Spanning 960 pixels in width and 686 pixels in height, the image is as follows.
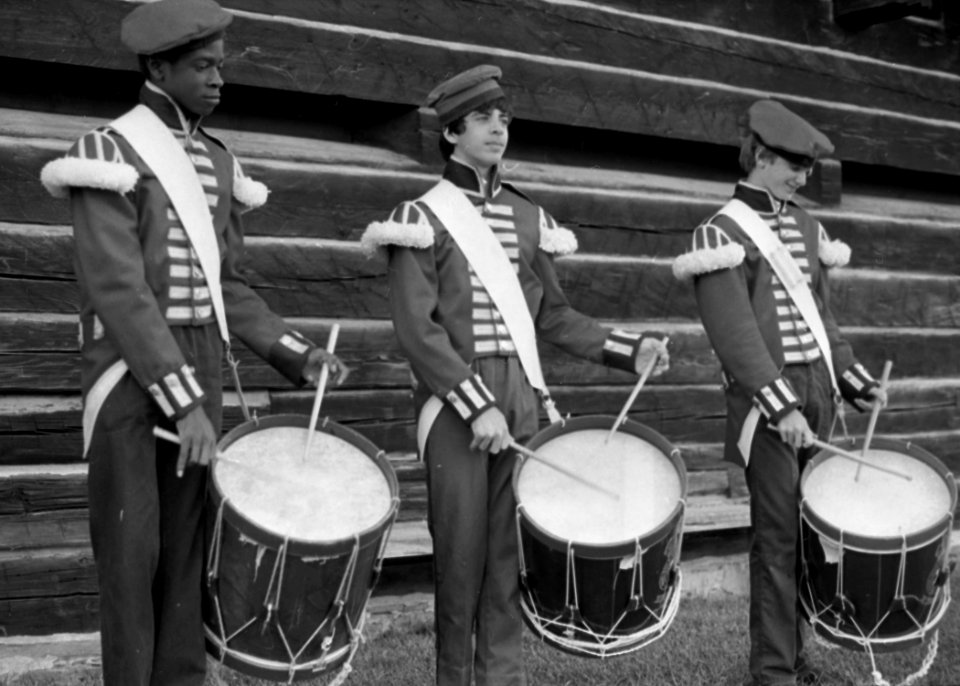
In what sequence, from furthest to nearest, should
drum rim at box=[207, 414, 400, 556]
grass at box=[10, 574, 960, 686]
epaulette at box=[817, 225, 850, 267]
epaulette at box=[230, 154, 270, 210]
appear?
epaulette at box=[817, 225, 850, 267] → grass at box=[10, 574, 960, 686] → epaulette at box=[230, 154, 270, 210] → drum rim at box=[207, 414, 400, 556]

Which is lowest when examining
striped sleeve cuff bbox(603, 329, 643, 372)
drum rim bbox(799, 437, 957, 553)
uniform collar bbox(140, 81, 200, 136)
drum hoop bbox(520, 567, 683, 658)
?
drum hoop bbox(520, 567, 683, 658)

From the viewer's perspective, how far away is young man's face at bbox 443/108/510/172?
416cm

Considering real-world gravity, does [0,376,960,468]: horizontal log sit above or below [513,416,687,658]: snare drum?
below

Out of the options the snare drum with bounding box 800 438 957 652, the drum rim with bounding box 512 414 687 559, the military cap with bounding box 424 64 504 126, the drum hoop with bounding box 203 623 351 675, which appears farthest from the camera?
the snare drum with bounding box 800 438 957 652

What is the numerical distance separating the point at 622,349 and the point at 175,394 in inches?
57.7

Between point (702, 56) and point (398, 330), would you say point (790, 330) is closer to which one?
point (398, 330)

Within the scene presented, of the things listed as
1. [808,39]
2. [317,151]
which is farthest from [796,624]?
[808,39]

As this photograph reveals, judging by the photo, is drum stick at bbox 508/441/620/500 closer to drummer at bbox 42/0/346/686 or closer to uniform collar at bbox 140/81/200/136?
drummer at bbox 42/0/346/686

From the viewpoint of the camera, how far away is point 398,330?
13.1ft

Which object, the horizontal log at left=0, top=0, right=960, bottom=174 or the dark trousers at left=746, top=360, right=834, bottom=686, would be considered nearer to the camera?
the dark trousers at left=746, top=360, right=834, bottom=686

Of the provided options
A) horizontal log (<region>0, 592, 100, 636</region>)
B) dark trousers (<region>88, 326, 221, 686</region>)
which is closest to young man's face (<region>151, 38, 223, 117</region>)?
dark trousers (<region>88, 326, 221, 686</region>)

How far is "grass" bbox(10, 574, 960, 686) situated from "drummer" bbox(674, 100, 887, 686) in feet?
0.91

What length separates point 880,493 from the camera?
4.39 metres

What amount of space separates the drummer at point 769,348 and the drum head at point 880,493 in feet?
0.45
